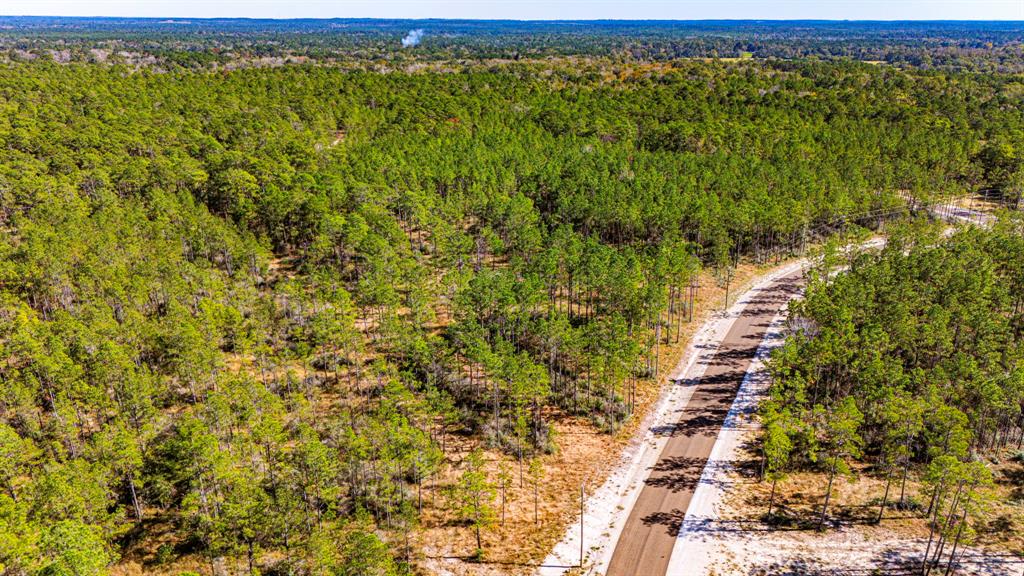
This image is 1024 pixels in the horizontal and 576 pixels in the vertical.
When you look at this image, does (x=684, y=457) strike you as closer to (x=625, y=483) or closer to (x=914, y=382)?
(x=625, y=483)

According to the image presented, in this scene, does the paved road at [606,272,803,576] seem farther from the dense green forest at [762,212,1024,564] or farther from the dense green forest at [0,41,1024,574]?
the dense green forest at [0,41,1024,574]

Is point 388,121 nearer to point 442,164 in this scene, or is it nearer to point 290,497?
point 442,164

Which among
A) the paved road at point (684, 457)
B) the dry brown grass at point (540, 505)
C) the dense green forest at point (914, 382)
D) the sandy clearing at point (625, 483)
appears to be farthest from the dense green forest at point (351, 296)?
the paved road at point (684, 457)

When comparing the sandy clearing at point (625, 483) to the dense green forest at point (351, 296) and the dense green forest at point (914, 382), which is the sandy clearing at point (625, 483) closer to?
the dense green forest at point (351, 296)

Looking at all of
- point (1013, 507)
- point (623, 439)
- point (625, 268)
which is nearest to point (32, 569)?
point (623, 439)

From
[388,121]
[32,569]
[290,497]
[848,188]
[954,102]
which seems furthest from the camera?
[954,102]

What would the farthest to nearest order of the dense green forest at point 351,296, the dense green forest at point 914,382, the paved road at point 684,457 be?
the dense green forest at point 914,382, the dense green forest at point 351,296, the paved road at point 684,457
